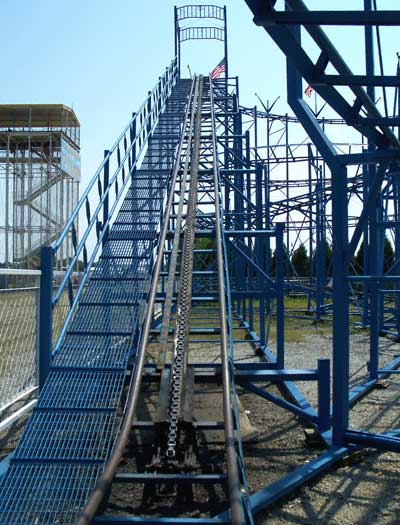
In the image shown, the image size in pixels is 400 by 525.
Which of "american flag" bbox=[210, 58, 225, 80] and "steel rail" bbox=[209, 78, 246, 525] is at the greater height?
"american flag" bbox=[210, 58, 225, 80]

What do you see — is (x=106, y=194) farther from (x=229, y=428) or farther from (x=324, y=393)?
(x=229, y=428)

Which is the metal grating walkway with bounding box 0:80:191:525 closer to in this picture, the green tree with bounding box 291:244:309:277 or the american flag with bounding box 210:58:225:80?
the american flag with bounding box 210:58:225:80

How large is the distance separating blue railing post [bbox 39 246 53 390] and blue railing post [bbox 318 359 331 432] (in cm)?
246

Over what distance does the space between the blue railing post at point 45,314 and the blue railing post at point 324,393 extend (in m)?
2.46

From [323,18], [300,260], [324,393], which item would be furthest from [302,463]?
[300,260]

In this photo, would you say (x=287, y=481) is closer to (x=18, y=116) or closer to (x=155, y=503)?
(x=155, y=503)

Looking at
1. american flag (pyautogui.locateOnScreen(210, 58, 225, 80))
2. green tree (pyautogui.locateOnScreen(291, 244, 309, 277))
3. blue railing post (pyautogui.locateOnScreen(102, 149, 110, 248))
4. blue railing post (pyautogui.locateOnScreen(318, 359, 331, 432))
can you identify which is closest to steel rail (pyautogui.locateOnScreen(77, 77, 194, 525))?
blue railing post (pyautogui.locateOnScreen(102, 149, 110, 248))

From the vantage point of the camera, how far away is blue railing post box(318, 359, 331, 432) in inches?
225

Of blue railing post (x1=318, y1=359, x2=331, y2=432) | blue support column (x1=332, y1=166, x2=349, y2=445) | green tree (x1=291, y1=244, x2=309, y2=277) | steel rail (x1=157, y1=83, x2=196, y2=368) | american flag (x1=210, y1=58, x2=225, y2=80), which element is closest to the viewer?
steel rail (x1=157, y1=83, x2=196, y2=368)

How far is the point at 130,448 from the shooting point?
5262 millimetres

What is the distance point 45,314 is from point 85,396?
2.80 feet

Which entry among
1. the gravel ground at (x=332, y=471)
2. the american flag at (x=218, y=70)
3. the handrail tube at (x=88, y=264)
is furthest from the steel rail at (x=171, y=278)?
the american flag at (x=218, y=70)

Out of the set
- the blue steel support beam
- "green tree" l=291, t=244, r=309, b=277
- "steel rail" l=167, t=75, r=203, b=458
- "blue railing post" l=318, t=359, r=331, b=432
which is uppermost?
the blue steel support beam

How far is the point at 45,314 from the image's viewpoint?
5.23m
